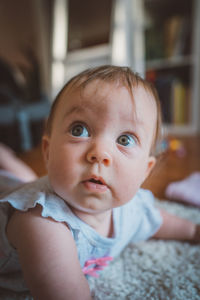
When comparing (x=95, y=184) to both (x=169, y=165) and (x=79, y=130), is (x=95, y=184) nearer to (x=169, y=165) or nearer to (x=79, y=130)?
(x=79, y=130)

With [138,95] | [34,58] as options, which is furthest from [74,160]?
[34,58]

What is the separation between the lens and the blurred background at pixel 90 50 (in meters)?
1.85

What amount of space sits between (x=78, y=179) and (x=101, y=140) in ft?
0.22

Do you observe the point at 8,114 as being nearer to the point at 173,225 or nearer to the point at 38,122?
the point at 38,122

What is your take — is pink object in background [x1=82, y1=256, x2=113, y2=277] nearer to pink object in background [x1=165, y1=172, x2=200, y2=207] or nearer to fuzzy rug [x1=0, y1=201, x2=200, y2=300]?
fuzzy rug [x1=0, y1=201, x2=200, y2=300]

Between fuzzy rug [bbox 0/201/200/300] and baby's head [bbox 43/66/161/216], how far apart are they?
0.17 metres

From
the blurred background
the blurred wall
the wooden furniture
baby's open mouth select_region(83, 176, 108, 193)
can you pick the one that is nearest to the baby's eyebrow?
baby's open mouth select_region(83, 176, 108, 193)

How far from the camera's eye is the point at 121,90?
40 centimetres

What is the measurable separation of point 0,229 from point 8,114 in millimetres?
1272

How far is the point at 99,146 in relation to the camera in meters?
0.37

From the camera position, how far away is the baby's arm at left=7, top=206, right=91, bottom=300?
1.18 ft

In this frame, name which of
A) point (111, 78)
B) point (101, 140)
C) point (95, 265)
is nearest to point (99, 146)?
point (101, 140)

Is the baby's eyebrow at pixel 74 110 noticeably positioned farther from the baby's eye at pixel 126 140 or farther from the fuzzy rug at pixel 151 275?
the fuzzy rug at pixel 151 275

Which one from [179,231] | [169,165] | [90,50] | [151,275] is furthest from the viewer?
[90,50]
